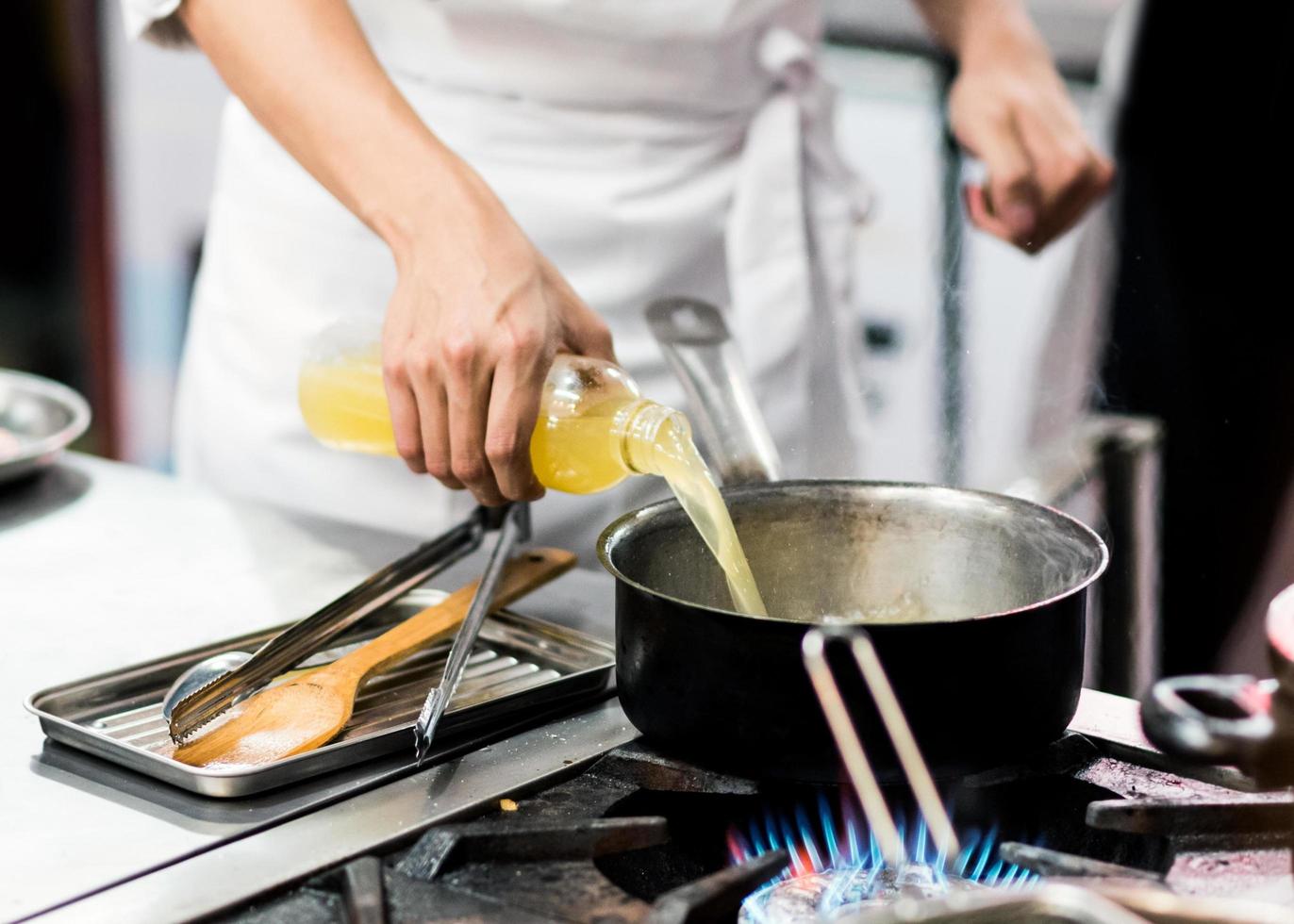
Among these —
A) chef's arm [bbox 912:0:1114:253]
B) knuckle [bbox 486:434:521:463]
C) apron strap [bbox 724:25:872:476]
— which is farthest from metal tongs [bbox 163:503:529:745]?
chef's arm [bbox 912:0:1114:253]

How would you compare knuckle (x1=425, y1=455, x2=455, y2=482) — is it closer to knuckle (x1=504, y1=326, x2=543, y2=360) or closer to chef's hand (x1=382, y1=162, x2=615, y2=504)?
chef's hand (x1=382, y1=162, x2=615, y2=504)

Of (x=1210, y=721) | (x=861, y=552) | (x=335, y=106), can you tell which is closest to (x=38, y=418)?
(x=335, y=106)

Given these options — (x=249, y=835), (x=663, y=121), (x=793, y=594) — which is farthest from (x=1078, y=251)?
(x=249, y=835)

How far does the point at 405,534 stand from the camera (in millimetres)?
1328

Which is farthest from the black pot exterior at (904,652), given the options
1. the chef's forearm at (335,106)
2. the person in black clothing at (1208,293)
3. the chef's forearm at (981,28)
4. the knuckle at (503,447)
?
the person in black clothing at (1208,293)

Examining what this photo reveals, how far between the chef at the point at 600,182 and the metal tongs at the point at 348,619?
10 centimetres

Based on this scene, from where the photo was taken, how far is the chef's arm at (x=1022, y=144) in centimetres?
125

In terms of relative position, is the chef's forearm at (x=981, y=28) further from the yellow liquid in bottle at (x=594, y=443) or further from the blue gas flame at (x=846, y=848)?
the blue gas flame at (x=846, y=848)

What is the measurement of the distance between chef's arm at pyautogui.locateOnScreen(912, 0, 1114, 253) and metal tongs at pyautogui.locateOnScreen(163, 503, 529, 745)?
52cm

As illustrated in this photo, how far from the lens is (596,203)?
137 centimetres

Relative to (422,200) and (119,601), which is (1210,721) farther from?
(119,601)

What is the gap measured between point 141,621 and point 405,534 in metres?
0.31

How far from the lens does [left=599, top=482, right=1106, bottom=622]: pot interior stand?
89 centimetres

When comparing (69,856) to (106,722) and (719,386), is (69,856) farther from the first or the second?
(719,386)
